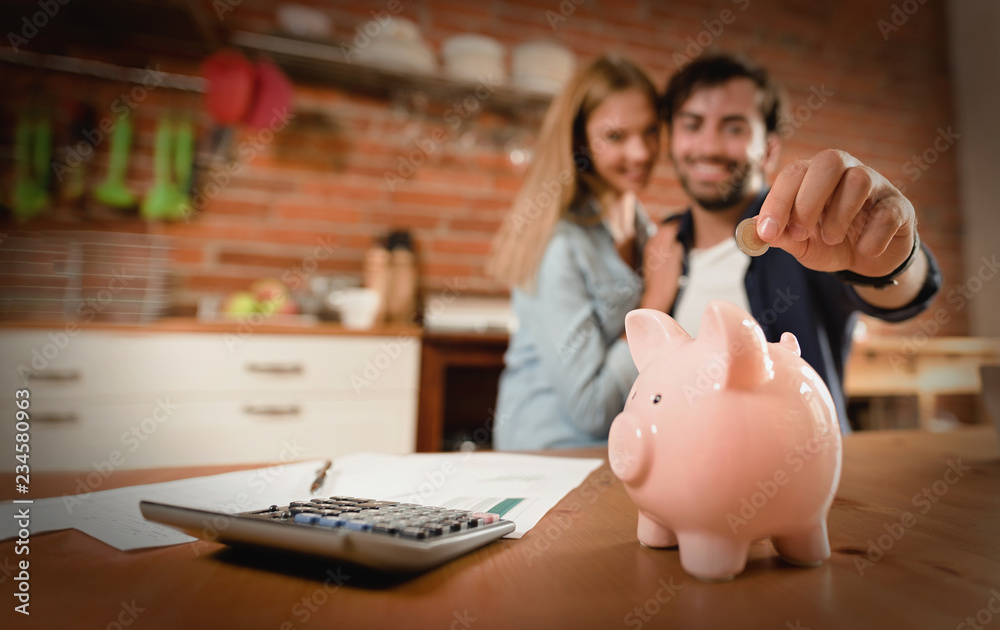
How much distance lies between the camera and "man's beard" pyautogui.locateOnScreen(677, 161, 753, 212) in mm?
1163

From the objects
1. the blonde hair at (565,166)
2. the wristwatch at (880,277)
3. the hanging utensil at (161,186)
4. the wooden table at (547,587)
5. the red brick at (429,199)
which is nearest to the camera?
the wooden table at (547,587)

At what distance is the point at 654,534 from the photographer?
40cm

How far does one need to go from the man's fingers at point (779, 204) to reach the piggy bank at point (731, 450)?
0.33ft

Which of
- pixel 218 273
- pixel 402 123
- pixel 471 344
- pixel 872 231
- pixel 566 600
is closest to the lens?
pixel 566 600

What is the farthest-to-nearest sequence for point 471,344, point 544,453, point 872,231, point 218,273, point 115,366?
point 218,273, point 471,344, point 115,366, point 544,453, point 872,231

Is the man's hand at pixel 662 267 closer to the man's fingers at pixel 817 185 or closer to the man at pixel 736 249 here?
the man at pixel 736 249

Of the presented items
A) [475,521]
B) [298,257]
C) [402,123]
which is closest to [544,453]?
[475,521]

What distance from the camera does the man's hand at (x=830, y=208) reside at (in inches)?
16.8

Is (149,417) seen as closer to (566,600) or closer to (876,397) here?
(566,600)

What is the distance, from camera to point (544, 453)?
780mm

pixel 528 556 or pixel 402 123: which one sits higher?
pixel 402 123

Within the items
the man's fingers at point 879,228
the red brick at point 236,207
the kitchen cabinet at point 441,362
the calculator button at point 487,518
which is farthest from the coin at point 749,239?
the red brick at point 236,207

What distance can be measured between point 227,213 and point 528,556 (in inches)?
82.7

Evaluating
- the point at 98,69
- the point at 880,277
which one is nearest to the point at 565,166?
the point at 880,277
